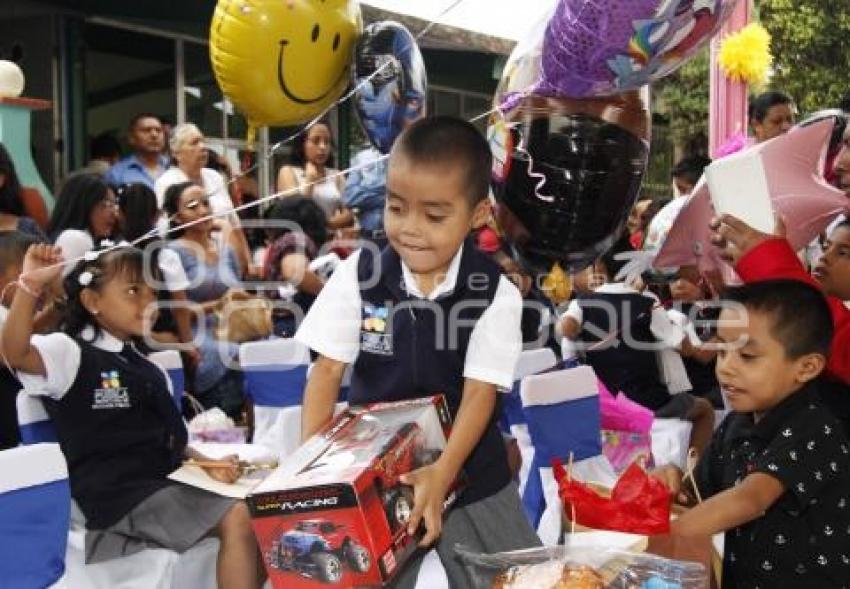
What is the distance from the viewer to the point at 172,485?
2605 millimetres

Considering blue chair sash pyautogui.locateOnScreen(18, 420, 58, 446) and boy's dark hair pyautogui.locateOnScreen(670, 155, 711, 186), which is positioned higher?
boy's dark hair pyautogui.locateOnScreen(670, 155, 711, 186)

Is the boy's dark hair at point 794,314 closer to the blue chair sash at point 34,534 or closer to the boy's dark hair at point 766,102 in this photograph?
the blue chair sash at point 34,534

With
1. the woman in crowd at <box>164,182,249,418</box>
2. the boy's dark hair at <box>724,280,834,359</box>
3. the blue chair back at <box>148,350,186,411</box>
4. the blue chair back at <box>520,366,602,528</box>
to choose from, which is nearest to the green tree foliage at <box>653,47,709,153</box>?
the woman in crowd at <box>164,182,249,418</box>

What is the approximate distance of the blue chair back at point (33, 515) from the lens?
1835 mm

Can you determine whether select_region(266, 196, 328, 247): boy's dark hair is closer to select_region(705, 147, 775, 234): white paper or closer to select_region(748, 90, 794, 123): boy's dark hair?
select_region(748, 90, 794, 123): boy's dark hair

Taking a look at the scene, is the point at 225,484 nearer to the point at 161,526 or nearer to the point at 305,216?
the point at 161,526

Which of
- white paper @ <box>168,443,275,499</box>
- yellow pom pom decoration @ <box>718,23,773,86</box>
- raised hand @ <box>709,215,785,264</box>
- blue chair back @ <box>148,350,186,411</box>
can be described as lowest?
white paper @ <box>168,443,275,499</box>

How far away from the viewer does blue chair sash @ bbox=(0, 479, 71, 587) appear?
72.4 inches

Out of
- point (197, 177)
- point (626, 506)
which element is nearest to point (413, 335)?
point (626, 506)

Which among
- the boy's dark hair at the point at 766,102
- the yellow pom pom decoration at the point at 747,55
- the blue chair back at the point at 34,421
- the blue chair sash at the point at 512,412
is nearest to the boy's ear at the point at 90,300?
the blue chair back at the point at 34,421

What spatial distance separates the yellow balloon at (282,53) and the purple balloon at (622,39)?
24.5 inches

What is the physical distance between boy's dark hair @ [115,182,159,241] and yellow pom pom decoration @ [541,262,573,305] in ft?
5.53

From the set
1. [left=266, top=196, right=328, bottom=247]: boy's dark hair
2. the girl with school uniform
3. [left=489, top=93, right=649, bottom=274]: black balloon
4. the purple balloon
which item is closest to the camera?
the purple balloon

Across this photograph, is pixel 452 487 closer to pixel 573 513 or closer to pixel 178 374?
pixel 573 513
